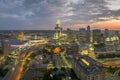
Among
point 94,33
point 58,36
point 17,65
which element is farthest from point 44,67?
point 94,33

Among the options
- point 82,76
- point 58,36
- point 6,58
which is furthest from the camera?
point 58,36

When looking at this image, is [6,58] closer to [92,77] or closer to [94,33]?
[92,77]

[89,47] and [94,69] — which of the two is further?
[89,47]

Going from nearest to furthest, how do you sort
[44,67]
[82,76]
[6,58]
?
[82,76]
[44,67]
[6,58]

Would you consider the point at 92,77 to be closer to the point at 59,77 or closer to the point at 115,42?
the point at 59,77

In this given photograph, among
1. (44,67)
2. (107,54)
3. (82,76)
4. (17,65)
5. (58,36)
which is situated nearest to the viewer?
(82,76)

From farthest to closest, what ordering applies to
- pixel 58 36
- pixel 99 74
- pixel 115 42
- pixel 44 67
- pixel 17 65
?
pixel 58 36 < pixel 115 42 < pixel 17 65 < pixel 44 67 < pixel 99 74

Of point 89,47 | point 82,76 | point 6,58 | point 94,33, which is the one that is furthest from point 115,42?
point 82,76
